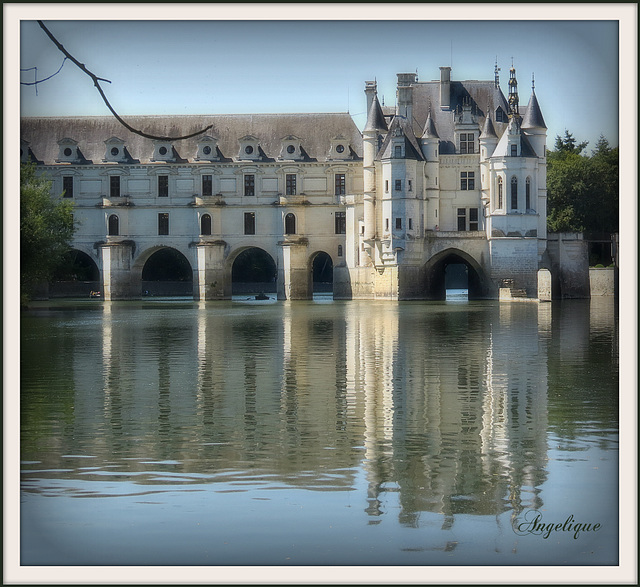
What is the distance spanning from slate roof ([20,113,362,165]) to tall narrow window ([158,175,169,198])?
53.4 inches

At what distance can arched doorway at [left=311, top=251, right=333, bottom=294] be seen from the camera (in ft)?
292

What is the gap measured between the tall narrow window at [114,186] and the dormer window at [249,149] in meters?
7.78

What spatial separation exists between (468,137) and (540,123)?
4206 mm

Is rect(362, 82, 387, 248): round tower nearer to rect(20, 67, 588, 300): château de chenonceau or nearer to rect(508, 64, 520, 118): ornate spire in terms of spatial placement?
rect(20, 67, 588, 300): château de chenonceau

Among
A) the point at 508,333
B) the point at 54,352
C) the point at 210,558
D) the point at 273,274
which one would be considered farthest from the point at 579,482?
the point at 273,274

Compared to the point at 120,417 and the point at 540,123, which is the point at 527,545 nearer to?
the point at 120,417

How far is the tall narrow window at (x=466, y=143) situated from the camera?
6669 cm

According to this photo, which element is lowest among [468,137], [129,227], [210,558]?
[210,558]

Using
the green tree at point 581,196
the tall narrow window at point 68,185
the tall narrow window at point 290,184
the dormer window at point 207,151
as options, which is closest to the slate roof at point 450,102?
the green tree at point 581,196

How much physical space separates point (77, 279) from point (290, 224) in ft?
52.9

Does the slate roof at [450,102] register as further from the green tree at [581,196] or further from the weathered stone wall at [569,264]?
the weathered stone wall at [569,264]

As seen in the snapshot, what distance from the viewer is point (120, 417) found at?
15.2m

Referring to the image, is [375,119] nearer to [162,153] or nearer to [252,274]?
[162,153]

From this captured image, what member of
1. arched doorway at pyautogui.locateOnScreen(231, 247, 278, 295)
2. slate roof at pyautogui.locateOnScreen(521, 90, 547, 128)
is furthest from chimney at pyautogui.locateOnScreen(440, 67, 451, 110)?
arched doorway at pyautogui.locateOnScreen(231, 247, 278, 295)
